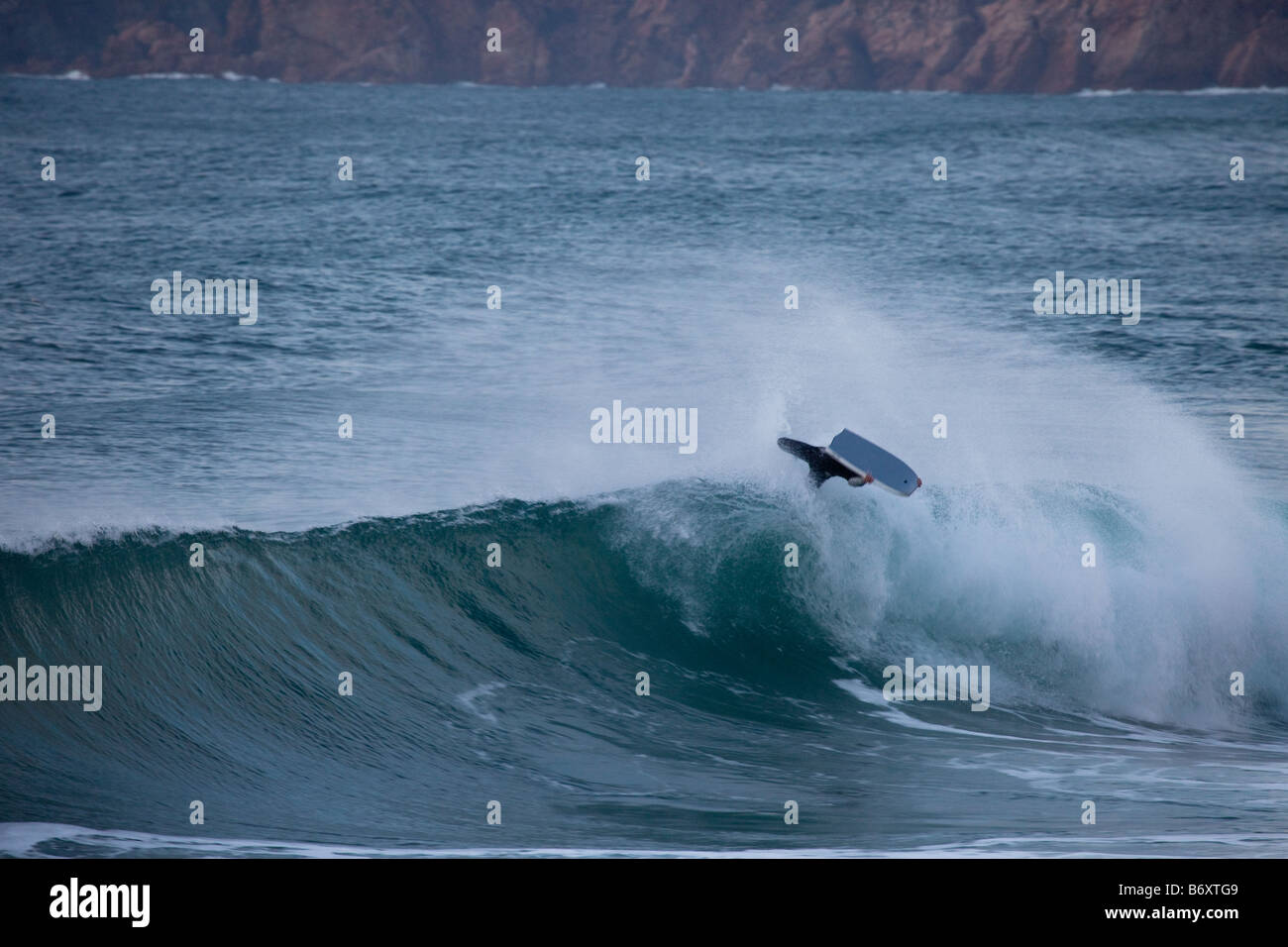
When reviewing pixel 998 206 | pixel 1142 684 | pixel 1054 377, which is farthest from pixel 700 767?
pixel 998 206

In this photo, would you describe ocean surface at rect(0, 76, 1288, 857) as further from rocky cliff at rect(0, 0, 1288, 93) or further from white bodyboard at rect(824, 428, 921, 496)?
rocky cliff at rect(0, 0, 1288, 93)

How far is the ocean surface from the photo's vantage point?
31.0 feet

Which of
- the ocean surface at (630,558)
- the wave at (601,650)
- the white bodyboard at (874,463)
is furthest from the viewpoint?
the white bodyboard at (874,463)

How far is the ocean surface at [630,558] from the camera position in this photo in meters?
9.45

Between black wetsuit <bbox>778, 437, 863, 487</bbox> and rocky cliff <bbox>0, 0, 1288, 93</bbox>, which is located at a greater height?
rocky cliff <bbox>0, 0, 1288, 93</bbox>

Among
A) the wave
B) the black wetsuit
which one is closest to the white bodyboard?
the black wetsuit

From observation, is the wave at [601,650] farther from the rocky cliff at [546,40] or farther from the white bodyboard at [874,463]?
the rocky cliff at [546,40]

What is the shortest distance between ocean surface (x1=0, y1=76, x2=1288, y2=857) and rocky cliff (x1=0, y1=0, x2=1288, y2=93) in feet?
175

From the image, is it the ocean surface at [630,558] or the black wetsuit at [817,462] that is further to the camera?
the black wetsuit at [817,462]

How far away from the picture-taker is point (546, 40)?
78.6m

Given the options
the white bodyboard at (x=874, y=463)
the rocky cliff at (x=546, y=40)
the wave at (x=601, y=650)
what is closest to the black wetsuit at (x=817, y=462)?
the white bodyboard at (x=874, y=463)

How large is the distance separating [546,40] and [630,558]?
7120 cm

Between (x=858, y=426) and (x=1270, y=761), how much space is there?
6345mm

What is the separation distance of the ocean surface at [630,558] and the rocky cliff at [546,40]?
53206mm
